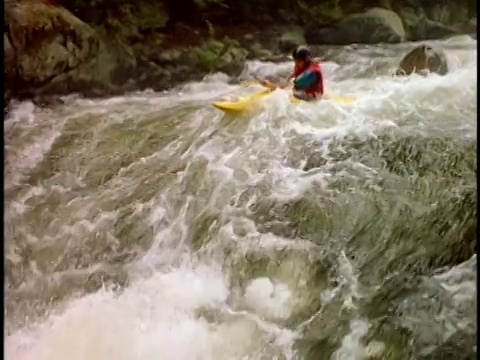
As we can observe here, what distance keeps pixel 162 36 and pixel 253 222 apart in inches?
17.6

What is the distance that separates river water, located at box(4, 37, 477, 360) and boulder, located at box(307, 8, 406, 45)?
0.09 ft

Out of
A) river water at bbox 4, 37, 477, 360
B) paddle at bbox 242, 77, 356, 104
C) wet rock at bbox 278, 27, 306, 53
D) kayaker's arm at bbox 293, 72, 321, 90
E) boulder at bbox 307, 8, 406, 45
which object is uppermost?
boulder at bbox 307, 8, 406, 45

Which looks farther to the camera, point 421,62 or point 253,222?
point 421,62

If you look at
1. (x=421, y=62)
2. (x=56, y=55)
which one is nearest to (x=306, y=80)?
(x=421, y=62)

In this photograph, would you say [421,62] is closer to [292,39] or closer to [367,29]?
[367,29]

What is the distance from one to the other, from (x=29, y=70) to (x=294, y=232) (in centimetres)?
66

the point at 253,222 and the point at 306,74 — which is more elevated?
the point at 306,74

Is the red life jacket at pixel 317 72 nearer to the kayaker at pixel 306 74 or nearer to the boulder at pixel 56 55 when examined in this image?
the kayaker at pixel 306 74

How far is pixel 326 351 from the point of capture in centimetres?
125

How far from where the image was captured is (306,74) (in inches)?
54.8

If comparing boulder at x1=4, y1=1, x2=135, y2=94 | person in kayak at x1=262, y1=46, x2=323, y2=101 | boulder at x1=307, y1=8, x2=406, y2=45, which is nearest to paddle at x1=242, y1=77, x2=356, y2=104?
person in kayak at x1=262, y1=46, x2=323, y2=101

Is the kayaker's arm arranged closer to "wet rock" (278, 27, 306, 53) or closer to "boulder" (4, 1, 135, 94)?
"wet rock" (278, 27, 306, 53)

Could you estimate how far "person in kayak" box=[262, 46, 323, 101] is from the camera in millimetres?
1398

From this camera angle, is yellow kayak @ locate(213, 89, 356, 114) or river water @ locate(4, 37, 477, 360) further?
yellow kayak @ locate(213, 89, 356, 114)
